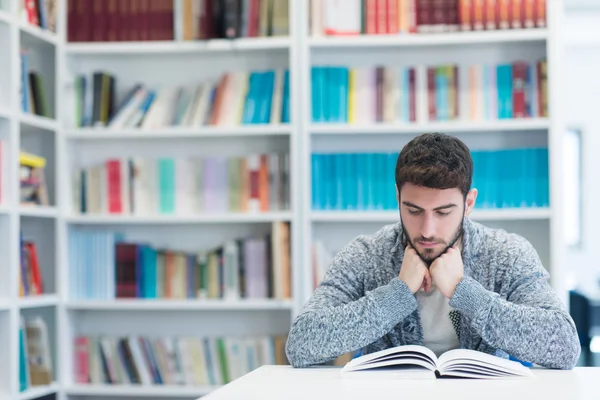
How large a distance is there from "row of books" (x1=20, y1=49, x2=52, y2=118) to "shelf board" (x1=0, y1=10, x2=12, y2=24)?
24 cm

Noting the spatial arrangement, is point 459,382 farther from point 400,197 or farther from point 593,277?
point 593,277

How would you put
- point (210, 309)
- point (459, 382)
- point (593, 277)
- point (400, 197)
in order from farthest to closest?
point (593, 277) → point (210, 309) → point (400, 197) → point (459, 382)

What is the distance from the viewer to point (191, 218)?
3.84 meters

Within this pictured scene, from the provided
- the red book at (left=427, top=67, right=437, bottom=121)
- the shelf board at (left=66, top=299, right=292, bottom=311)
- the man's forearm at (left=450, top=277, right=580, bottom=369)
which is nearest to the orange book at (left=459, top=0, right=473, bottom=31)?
the red book at (left=427, top=67, right=437, bottom=121)

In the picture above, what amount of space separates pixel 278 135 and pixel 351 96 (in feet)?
1.28

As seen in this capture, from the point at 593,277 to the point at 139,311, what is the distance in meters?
4.47

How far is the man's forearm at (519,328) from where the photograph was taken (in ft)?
6.58

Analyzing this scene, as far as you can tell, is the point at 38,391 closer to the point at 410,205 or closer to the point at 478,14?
the point at 410,205

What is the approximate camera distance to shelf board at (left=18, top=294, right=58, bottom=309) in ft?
11.6

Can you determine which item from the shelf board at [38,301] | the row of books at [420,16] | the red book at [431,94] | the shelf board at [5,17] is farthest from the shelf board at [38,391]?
the red book at [431,94]

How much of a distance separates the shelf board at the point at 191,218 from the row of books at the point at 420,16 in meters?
0.82

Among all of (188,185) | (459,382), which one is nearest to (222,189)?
(188,185)

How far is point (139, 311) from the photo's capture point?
13.3ft

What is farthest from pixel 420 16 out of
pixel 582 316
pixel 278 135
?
pixel 582 316
